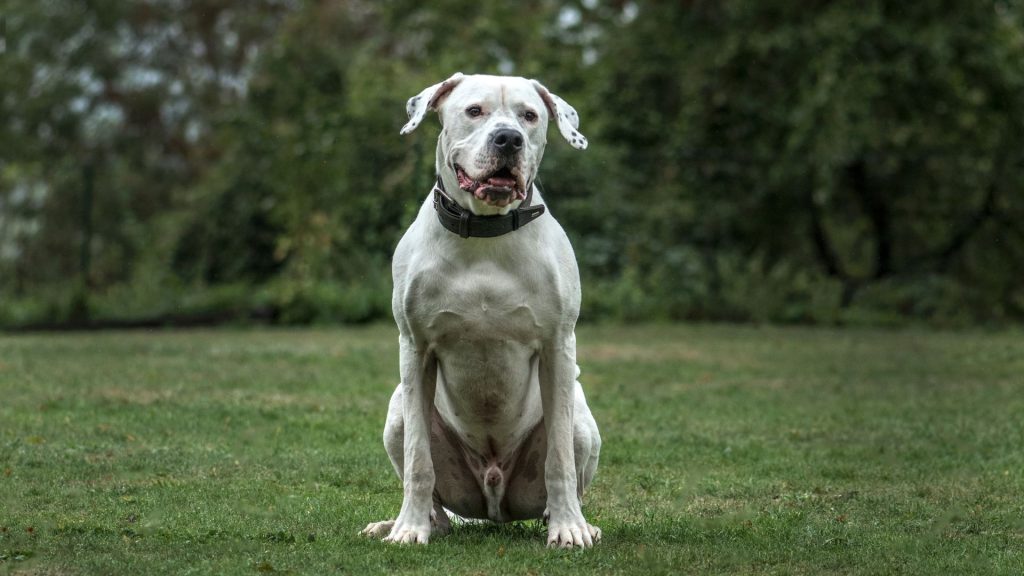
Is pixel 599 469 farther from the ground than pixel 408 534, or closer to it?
closer to it

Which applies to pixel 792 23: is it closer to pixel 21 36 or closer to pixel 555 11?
pixel 555 11

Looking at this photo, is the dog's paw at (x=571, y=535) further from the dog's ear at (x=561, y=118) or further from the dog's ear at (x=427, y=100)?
the dog's ear at (x=427, y=100)

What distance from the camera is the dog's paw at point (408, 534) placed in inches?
213

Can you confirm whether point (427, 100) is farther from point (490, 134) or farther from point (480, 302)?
point (480, 302)

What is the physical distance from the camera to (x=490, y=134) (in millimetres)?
5258

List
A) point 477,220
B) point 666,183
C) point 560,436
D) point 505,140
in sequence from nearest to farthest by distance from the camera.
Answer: point 505,140
point 477,220
point 560,436
point 666,183

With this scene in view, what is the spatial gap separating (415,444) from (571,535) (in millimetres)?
721

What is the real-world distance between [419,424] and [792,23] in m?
15.8

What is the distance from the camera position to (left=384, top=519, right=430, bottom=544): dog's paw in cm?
541

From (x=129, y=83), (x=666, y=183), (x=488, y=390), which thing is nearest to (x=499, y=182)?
(x=488, y=390)

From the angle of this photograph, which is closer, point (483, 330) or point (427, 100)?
point (483, 330)

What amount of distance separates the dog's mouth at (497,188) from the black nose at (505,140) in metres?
0.08

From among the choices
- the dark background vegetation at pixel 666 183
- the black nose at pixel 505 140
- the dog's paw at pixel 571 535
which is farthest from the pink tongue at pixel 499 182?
the dark background vegetation at pixel 666 183

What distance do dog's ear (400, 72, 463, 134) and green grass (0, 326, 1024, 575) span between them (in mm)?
1671
